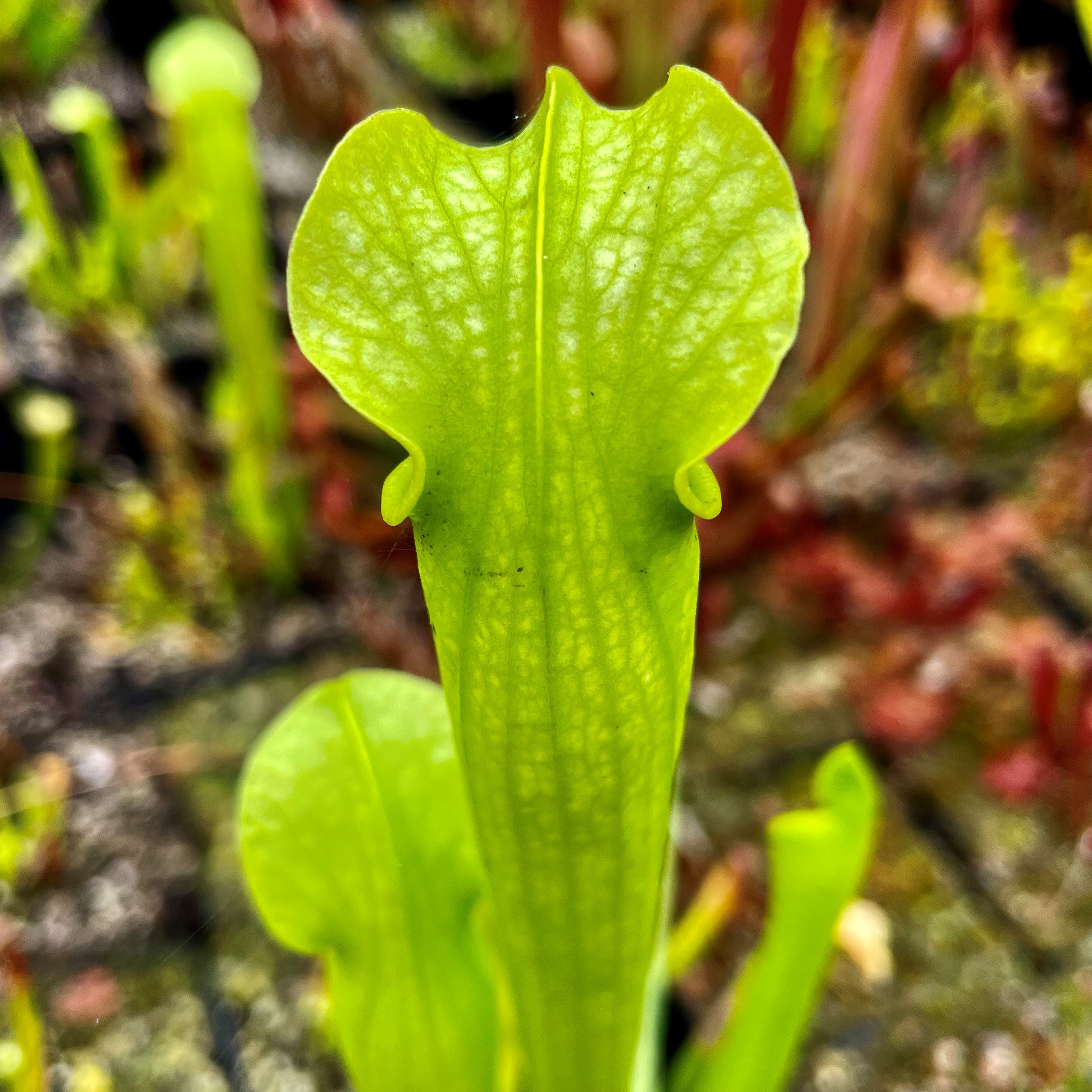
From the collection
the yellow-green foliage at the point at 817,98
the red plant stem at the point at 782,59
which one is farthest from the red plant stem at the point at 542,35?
the yellow-green foliage at the point at 817,98

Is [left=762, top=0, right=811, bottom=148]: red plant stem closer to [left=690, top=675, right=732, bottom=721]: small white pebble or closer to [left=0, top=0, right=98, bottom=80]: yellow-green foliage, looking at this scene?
[left=690, top=675, right=732, bottom=721]: small white pebble

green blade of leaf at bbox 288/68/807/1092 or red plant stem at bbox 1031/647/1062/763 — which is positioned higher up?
green blade of leaf at bbox 288/68/807/1092

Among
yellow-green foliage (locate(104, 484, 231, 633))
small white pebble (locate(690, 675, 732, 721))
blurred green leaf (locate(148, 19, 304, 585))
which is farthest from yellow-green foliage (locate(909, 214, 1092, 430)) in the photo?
yellow-green foliage (locate(104, 484, 231, 633))

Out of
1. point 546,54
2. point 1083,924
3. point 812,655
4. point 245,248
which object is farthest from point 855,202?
point 1083,924

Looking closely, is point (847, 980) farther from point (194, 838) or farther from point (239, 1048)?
point (194, 838)

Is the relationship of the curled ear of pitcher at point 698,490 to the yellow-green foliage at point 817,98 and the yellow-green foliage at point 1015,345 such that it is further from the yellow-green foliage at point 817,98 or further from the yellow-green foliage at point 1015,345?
the yellow-green foliage at point 817,98
